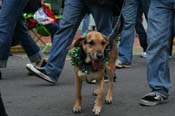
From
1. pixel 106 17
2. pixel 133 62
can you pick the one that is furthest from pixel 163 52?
pixel 133 62

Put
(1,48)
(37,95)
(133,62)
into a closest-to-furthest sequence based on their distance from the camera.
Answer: (37,95) < (1,48) < (133,62)

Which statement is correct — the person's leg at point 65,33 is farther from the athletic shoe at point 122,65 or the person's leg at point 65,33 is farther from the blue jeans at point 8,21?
Result: the athletic shoe at point 122,65

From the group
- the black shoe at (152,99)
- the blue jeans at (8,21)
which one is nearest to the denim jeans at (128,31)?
the blue jeans at (8,21)

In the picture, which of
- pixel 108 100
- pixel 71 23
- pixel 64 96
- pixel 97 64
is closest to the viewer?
pixel 97 64

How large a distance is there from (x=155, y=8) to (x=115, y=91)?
4.28 feet

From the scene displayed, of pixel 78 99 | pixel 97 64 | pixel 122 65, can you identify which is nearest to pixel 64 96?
pixel 78 99

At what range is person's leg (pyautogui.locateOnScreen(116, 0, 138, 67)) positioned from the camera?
30.0ft

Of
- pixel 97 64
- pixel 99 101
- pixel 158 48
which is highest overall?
pixel 158 48

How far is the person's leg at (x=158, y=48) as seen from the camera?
588 cm

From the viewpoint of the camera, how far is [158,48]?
232 inches

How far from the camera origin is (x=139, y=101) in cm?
612

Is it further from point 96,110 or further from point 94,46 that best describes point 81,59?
point 96,110

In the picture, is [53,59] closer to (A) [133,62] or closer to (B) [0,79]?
(B) [0,79]

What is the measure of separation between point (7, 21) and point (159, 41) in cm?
235
